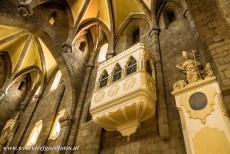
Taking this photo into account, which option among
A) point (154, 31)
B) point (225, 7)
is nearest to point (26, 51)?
point (154, 31)

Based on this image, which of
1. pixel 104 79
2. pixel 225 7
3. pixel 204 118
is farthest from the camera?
pixel 104 79

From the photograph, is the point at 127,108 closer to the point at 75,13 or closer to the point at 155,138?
the point at 155,138

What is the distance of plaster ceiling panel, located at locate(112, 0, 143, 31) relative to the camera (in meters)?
11.5

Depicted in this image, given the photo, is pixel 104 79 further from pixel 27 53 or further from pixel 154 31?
pixel 27 53

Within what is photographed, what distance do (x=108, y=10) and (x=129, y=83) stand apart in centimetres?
663

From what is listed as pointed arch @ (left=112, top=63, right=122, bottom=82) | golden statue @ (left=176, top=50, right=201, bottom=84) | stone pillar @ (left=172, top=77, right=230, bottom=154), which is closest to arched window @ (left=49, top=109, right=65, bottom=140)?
pointed arch @ (left=112, top=63, right=122, bottom=82)

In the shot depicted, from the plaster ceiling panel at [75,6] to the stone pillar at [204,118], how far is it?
8.40m

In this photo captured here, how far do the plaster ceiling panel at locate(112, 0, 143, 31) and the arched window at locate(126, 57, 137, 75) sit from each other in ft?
15.9

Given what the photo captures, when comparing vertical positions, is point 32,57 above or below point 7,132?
above

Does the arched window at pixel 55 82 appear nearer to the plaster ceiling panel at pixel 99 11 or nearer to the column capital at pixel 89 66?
the column capital at pixel 89 66

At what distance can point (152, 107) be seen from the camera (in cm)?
652

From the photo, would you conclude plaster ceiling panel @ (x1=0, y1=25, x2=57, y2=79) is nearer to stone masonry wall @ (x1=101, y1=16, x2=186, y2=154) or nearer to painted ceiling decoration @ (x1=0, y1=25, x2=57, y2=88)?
painted ceiling decoration @ (x1=0, y1=25, x2=57, y2=88)

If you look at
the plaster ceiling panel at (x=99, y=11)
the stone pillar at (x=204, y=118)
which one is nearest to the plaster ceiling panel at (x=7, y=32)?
the plaster ceiling panel at (x=99, y=11)

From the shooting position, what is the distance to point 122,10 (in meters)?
11.9
